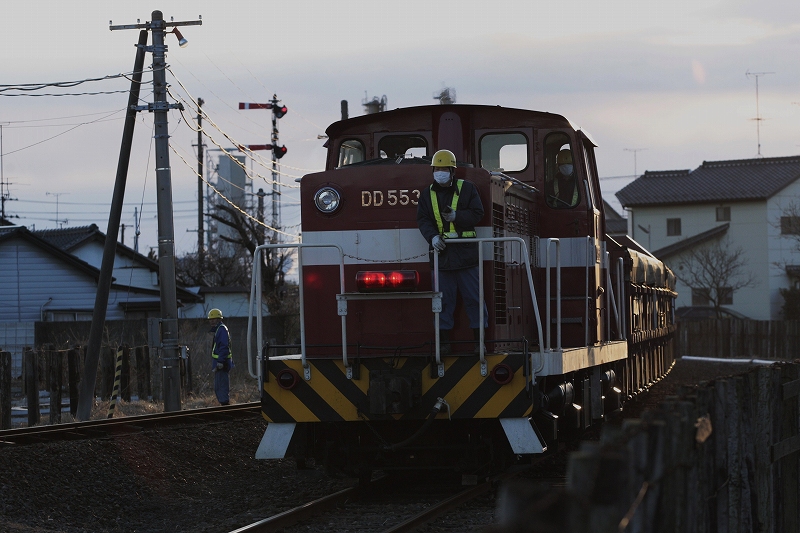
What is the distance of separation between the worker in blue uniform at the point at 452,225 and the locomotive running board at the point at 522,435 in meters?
0.64

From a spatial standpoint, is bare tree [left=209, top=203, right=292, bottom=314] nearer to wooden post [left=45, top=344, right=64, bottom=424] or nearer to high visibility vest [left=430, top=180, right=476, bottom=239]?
wooden post [left=45, top=344, right=64, bottom=424]

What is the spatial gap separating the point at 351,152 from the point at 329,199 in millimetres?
1507

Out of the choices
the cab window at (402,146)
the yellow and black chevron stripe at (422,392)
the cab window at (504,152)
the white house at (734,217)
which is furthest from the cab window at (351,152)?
the white house at (734,217)

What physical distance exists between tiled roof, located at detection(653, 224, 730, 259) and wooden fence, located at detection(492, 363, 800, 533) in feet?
155

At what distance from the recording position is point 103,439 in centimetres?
1068

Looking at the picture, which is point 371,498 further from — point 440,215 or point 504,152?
point 504,152

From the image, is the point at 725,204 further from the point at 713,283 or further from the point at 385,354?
the point at 385,354

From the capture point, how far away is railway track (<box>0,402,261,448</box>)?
35.3 feet

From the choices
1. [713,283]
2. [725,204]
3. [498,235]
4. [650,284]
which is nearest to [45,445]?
[498,235]

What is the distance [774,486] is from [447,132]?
448 centimetres

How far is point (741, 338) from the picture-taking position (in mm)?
40000

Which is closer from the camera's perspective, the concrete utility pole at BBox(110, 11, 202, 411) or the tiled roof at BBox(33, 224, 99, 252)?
the concrete utility pole at BBox(110, 11, 202, 411)

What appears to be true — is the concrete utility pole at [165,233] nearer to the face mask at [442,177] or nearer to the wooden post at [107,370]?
the wooden post at [107,370]

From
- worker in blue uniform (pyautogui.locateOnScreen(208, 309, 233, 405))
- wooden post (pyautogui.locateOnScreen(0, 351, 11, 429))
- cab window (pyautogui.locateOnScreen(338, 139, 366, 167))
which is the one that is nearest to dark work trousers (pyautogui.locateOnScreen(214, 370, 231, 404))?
worker in blue uniform (pyautogui.locateOnScreen(208, 309, 233, 405))
